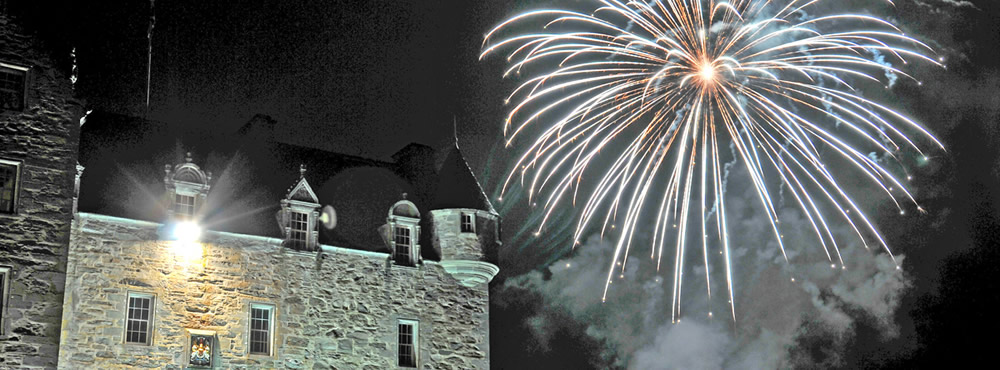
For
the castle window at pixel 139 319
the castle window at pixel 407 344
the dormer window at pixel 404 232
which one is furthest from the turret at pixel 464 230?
the castle window at pixel 139 319

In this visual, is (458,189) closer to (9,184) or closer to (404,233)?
(404,233)

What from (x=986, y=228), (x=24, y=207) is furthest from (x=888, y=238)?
(x=24, y=207)

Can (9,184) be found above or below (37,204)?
above

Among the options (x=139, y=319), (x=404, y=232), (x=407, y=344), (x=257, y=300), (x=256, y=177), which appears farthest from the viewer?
(x=404, y=232)

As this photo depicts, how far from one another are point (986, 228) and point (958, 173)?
3.50 m

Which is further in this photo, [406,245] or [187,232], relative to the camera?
[406,245]

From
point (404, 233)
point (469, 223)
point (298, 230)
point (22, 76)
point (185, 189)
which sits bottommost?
point (298, 230)

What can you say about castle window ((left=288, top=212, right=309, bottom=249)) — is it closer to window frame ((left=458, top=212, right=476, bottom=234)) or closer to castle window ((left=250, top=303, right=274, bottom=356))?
castle window ((left=250, top=303, right=274, bottom=356))

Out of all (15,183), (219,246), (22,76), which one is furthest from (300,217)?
(22,76)

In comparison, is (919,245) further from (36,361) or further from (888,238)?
(36,361)

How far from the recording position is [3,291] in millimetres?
23625

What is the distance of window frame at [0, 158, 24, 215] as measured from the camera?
24089mm

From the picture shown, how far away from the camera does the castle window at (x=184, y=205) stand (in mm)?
27234

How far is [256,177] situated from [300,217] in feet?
5.41
